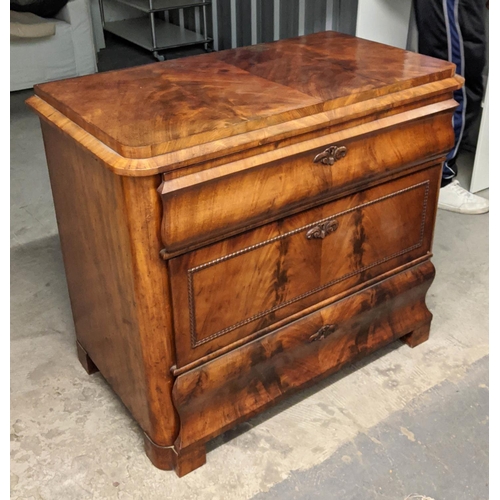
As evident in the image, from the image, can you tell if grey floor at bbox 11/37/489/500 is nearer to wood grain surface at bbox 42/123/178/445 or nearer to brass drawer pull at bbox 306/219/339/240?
wood grain surface at bbox 42/123/178/445

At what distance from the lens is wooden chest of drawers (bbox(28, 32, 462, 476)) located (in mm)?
1139

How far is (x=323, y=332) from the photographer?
1.49m

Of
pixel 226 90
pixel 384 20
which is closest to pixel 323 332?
pixel 226 90

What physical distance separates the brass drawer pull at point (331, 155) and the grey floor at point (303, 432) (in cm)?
64

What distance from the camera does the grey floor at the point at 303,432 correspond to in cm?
137

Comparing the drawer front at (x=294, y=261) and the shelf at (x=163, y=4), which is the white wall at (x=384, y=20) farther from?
the shelf at (x=163, y=4)

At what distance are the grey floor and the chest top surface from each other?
2.43 feet

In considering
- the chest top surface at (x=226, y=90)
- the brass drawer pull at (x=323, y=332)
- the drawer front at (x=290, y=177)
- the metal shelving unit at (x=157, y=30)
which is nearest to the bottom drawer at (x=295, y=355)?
the brass drawer pull at (x=323, y=332)

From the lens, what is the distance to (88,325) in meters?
1.55

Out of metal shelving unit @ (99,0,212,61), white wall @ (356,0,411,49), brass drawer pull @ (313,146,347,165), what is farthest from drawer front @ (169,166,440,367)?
metal shelving unit @ (99,0,212,61)

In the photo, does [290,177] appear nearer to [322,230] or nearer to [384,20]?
[322,230]

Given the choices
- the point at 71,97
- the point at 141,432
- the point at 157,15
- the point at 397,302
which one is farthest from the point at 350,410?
the point at 157,15

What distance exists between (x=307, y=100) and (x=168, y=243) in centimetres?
40

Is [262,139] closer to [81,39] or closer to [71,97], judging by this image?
[71,97]
